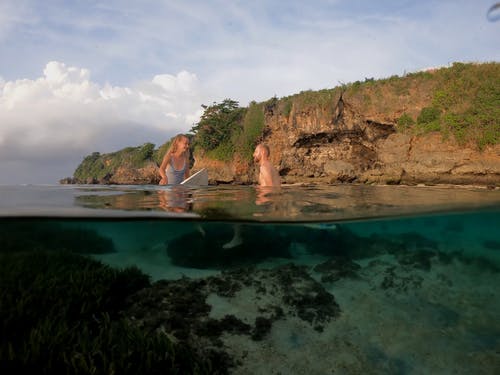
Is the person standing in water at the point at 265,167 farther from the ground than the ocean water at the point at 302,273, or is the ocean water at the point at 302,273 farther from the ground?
the person standing in water at the point at 265,167

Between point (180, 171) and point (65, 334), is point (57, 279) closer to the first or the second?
point (65, 334)

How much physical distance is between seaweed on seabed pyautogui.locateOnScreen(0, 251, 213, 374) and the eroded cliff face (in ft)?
64.9

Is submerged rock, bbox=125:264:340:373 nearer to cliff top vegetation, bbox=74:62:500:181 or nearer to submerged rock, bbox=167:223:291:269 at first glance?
submerged rock, bbox=167:223:291:269

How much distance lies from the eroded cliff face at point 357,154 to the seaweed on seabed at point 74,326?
19.8 m

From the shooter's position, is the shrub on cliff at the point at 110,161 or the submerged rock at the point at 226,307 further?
the shrub on cliff at the point at 110,161

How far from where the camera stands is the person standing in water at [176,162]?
1028 cm

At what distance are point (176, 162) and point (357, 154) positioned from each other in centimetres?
1737

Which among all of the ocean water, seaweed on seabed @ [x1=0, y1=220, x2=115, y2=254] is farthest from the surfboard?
seaweed on seabed @ [x1=0, y1=220, x2=115, y2=254]

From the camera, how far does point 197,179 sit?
40.1 ft

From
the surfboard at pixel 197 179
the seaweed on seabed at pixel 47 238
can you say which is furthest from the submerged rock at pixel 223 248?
the seaweed on seabed at pixel 47 238

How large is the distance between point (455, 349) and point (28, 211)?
922 cm

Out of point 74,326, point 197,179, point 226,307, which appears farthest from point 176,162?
point 74,326

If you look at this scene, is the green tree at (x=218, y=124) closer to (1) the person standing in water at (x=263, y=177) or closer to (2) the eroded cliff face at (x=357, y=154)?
(2) the eroded cliff face at (x=357, y=154)

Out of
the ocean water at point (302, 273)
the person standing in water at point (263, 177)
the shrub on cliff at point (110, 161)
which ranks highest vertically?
the shrub on cliff at point (110, 161)
